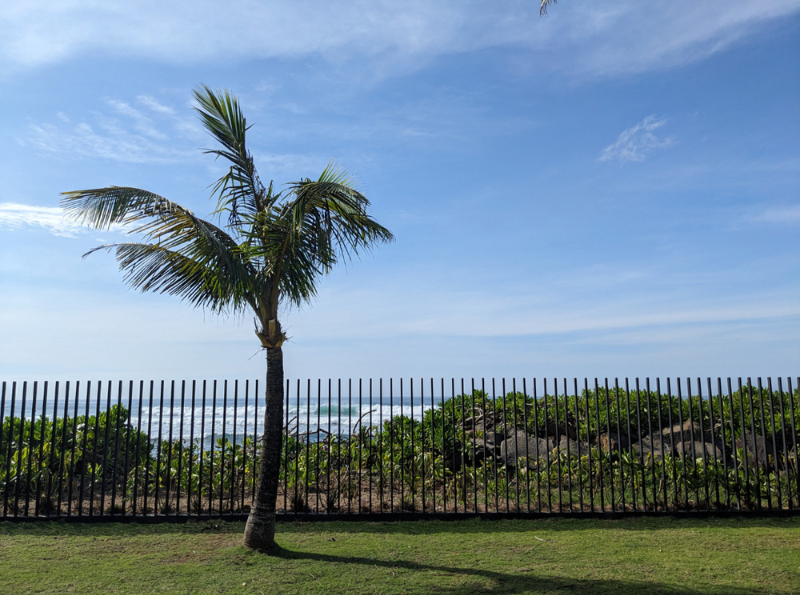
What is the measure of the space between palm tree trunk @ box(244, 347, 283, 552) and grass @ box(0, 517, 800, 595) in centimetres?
20

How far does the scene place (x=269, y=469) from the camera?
665cm

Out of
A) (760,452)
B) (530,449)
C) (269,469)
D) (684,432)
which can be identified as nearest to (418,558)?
(269,469)

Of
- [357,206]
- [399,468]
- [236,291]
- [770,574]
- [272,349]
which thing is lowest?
[770,574]

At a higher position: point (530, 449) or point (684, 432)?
point (684, 432)

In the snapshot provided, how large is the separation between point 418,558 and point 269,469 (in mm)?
1905

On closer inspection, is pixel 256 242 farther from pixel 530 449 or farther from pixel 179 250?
pixel 530 449

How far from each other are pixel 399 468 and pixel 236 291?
4.67 m

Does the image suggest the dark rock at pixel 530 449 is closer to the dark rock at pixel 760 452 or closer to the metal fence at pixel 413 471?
the metal fence at pixel 413 471

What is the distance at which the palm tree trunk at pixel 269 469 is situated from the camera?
21.7ft

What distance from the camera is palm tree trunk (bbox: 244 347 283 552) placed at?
661 centimetres

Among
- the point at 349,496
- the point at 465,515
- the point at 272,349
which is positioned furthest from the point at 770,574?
the point at 272,349

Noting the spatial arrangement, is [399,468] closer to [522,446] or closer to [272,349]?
[522,446]

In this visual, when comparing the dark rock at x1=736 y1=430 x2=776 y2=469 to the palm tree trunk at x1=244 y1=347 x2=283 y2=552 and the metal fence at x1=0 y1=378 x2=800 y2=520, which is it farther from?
the palm tree trunk at x1=244 y1=347 x2=283 y2=552

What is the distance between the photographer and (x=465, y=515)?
8391 millimetres
